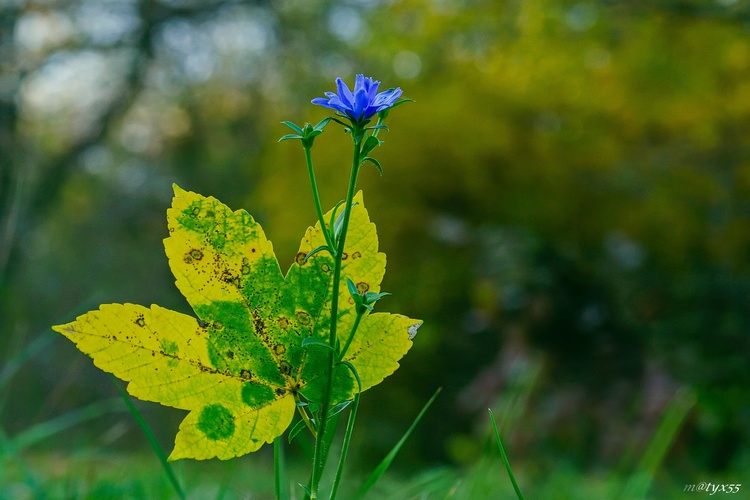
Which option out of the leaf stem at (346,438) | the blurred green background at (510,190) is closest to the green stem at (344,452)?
the leaf stem at (346,438)

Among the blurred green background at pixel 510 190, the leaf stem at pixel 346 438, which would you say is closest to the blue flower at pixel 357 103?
the leaf stem at pixel 346 438

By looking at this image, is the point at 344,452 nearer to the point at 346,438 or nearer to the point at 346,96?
the point at 346,438

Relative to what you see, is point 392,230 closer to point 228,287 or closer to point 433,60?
point 433,60

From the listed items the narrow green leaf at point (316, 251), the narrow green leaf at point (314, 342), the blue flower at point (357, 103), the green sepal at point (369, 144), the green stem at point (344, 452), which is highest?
the blue flower at point (357, 103)

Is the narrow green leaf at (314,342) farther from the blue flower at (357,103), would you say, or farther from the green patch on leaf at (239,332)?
the blue flower at (357,103)

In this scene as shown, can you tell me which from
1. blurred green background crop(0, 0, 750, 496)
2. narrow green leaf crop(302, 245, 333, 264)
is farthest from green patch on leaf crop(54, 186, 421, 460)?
blurred green background crop(0, 0, 750, 496)

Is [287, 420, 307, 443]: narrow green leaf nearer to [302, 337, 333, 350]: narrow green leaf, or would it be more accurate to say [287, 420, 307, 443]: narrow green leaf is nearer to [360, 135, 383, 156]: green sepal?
[302, 337, 333, 350]: narrow green leaf

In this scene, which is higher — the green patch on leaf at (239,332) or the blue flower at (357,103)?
the blue flower at (357,103)

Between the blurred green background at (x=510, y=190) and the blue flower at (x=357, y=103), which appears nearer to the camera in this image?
the blue flower at (x=357, y=103)
